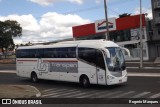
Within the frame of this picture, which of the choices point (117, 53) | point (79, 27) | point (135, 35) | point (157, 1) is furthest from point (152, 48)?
point (117, 53)

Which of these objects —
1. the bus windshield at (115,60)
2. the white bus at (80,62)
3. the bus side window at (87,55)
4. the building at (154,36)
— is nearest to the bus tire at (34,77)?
the white bus at (80,62)

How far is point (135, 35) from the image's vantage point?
2269 inches

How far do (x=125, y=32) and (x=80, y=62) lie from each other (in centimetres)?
3776

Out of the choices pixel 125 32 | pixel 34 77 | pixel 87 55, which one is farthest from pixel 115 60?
pixel 125 32

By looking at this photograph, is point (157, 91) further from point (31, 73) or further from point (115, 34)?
point (115, 34)

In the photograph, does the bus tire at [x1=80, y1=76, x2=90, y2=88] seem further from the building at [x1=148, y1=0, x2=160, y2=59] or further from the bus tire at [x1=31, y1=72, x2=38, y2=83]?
the building at [x1=148, y1=0, x2=160, y2=59]

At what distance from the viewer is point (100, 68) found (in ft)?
70.6

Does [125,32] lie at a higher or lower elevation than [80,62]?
higher

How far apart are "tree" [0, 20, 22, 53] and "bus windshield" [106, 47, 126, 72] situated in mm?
→ 73420

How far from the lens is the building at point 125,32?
57.1 metres

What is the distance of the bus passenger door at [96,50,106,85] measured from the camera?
21328 millimetres

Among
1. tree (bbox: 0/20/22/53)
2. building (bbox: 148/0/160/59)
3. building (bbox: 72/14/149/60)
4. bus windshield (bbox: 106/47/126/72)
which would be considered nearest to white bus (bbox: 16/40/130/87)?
bus windshield (bbox: 106/47/126/72)

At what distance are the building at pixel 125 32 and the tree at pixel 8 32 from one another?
33819 mm

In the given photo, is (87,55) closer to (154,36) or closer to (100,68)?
(100,68)
